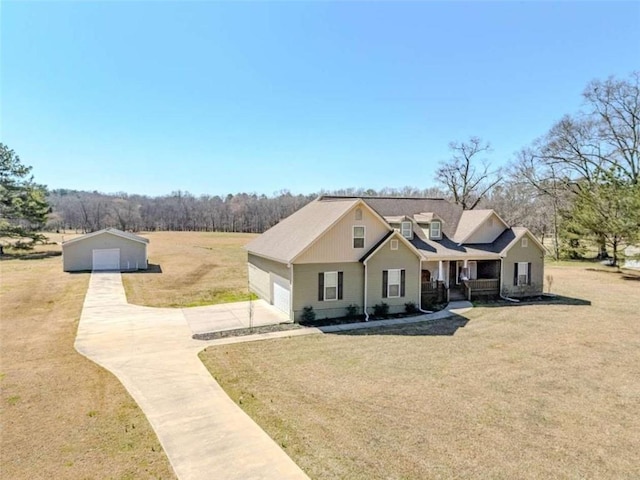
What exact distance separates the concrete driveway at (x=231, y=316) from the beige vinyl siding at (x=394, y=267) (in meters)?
4.46

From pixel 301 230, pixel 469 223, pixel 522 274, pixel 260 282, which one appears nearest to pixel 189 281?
pixel 260 282

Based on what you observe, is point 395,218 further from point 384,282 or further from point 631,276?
point 631,276

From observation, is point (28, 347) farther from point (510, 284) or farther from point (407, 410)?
point (510, 284)

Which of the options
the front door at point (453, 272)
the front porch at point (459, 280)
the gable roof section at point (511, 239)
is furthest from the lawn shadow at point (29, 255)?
the gable roof section at point (511, 239)

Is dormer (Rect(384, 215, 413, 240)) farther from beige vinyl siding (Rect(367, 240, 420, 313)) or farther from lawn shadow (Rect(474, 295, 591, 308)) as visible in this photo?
lawn shadow (Rect(474, 295, 591, 308))

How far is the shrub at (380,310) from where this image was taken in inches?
777

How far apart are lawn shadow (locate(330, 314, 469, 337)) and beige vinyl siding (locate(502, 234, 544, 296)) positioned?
6969 mm

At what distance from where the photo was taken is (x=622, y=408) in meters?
10.2

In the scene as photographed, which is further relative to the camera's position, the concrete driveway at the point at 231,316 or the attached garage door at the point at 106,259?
the attached garage door at the point at 106,259

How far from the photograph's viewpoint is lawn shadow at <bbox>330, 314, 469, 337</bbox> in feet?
55.0

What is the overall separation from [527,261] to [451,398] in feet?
55.8

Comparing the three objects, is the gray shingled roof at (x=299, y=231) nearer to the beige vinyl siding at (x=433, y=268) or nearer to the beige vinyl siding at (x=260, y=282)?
the beige vinyl siding at (x=260, y=282)

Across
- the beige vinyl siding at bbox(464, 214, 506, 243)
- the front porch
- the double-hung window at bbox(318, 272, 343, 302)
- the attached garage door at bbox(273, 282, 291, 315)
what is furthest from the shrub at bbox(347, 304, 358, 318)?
the beige vinyl siding at bbox(464, 214, 506, 243)

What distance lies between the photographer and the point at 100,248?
116 ft
